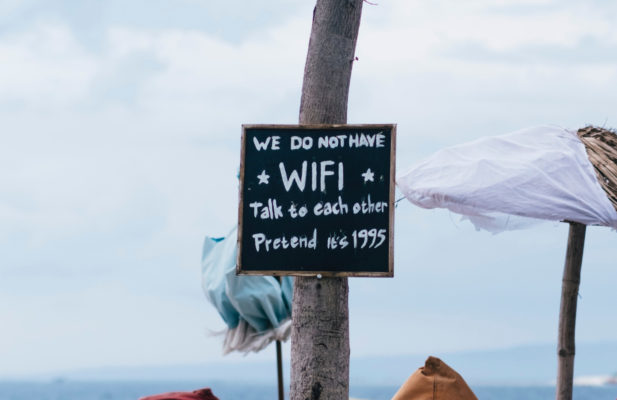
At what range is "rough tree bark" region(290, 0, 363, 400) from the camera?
439 cm

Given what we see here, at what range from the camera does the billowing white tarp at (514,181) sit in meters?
4.73

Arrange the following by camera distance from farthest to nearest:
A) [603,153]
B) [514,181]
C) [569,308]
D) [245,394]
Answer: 1. [245,394]
2. [569,308]
3. [603,153]
4. [514,181]

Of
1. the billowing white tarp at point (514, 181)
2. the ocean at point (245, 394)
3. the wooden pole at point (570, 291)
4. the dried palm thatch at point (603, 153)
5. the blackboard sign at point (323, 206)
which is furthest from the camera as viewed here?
the ocean at point (245, 394)

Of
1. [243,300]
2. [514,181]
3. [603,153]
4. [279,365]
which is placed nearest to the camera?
[514,181]

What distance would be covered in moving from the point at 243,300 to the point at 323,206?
1910 mm

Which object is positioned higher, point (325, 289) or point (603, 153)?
point (603, 153)

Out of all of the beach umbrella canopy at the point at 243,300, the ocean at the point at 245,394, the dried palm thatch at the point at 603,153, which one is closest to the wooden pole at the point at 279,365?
the beach umbrella canopy at the point at 243,300

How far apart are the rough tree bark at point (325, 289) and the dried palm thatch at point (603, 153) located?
5.01ft

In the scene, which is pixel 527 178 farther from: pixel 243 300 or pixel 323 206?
pixel 243 300

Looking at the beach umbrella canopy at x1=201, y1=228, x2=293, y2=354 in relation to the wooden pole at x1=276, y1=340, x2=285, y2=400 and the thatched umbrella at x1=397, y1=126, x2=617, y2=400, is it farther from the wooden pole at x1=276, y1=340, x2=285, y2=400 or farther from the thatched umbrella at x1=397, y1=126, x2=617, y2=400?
the thatched umbrella at x1=397, y1=126, x2=617, y2=400

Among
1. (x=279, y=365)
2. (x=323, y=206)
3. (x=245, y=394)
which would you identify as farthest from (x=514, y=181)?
(x=245, y=394)

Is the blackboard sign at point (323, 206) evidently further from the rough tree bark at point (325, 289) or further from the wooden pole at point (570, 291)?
the wooden pole at point (570, 291)

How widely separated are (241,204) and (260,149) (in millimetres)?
290

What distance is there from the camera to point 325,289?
14.4 feet
